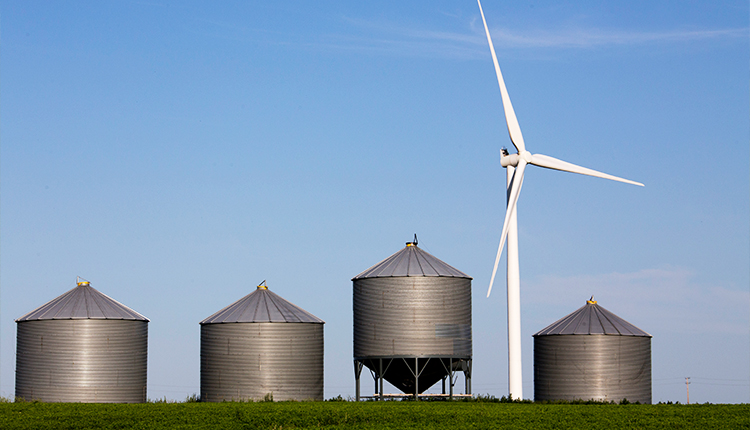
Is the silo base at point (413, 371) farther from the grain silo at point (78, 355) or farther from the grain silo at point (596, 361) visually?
the grain silo at point (78, 355)

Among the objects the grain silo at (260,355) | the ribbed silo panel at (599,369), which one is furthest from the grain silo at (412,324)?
the ribbed silo panel at (599,369)

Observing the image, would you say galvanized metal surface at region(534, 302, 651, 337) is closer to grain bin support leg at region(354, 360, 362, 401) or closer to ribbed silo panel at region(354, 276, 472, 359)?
ribbed silo panel at region(354, 276, 472, 359)

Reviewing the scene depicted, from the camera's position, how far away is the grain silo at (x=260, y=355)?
2190 inches

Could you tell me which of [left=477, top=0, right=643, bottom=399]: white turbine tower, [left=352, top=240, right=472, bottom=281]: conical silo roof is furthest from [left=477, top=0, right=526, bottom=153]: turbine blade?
[left=352, top=240, right=472, bottom=281]: conical silo roof

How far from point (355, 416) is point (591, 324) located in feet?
64.2

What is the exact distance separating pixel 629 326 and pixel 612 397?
4.80 m

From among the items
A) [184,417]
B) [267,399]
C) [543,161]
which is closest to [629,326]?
[543,161]

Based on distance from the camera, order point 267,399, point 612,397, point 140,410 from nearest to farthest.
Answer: point 140,410, point 267,399, point 612,397

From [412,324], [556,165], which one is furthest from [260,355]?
[556,165]

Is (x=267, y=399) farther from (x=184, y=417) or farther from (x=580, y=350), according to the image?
(x=580, y=350)

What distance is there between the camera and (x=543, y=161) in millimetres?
56188

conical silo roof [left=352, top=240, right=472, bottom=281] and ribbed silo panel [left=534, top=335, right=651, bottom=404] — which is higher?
conical silo roof [left=352, top=240, right=472, bottom=281]

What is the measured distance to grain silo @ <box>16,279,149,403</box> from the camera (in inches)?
2194

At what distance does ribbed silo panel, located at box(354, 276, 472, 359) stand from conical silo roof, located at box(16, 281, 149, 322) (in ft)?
43.4
